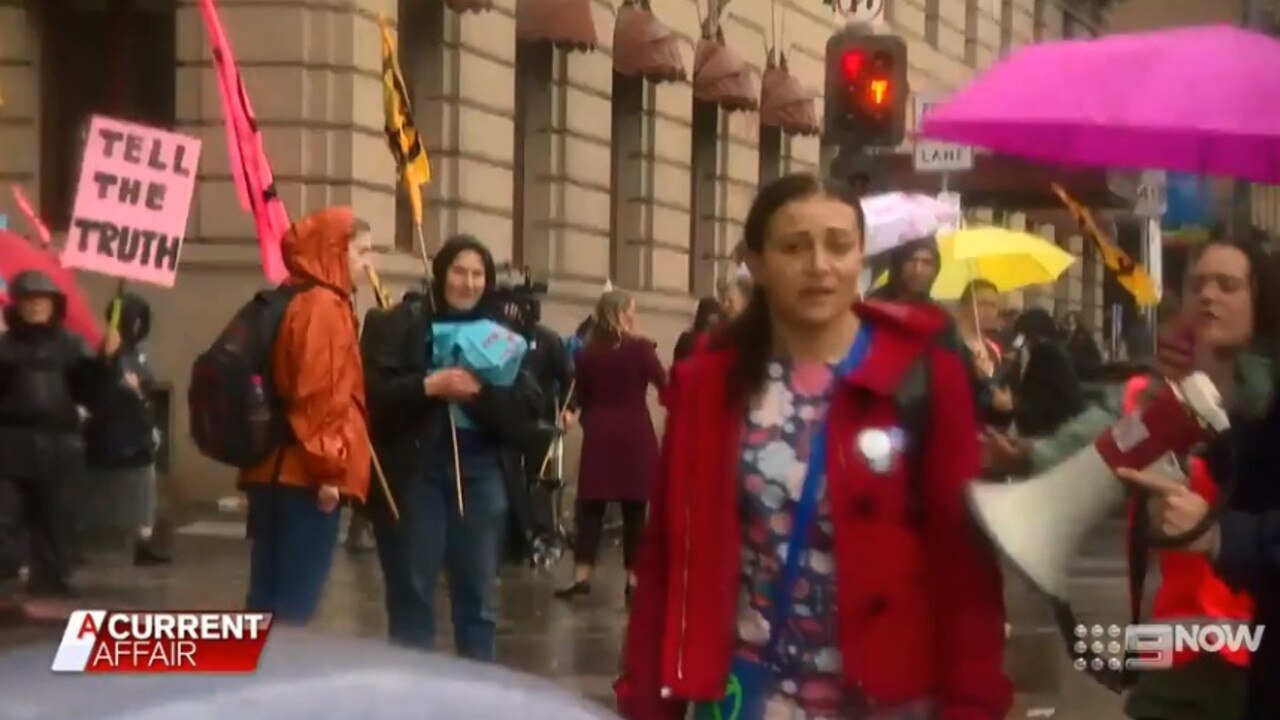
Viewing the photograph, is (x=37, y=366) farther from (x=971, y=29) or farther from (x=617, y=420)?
(x=971, y=29)

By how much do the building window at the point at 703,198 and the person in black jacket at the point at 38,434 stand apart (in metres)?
16.1

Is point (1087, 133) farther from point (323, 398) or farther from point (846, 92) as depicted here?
point (846, 92)

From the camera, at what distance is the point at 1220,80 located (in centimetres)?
621

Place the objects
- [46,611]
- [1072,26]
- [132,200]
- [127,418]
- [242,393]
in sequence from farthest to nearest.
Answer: [1072,26], [127,418], [132,200], [242,393], [46,611]

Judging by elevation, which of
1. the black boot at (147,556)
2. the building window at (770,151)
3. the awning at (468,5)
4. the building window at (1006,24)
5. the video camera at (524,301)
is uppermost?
the building window at (1006,24)

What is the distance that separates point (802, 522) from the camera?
4.07 meters

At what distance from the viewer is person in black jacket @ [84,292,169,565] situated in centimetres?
1421

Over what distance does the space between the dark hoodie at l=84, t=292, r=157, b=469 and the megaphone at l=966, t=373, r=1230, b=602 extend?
33.6ft

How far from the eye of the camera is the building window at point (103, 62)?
63.4ft

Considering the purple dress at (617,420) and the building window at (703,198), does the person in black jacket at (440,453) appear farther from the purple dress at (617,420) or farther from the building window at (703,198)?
the building window at (703,198)

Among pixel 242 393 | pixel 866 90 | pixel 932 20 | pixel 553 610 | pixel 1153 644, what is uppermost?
pixel 932 20

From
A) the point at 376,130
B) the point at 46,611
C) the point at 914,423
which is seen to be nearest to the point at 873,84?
the point at 376,130

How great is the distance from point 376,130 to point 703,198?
31.1 ft

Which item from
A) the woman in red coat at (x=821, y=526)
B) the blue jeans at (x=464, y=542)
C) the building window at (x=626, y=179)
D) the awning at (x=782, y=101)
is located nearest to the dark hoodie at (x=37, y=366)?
the blue jeans at (x=464, y=542)
